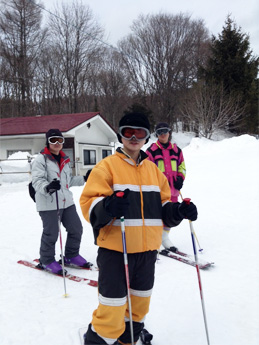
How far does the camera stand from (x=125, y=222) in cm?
204

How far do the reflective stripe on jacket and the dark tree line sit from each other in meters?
24.3

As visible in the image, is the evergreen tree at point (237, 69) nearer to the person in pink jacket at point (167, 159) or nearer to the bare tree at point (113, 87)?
the bare tree at point (113, 87)

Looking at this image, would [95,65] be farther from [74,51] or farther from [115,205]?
[115,205]

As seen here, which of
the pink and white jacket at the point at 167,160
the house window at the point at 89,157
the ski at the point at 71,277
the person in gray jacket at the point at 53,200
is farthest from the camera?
the house window at the point at 89,157

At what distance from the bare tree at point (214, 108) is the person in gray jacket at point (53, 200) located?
20336 mm

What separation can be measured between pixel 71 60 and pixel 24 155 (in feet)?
65.2

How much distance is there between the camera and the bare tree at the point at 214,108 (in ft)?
73.5

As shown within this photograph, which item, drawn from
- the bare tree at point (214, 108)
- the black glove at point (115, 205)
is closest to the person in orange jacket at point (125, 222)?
the black glove at point (115, 205)

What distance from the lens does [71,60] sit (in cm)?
3109

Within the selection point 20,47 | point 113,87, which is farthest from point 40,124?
point 113,87

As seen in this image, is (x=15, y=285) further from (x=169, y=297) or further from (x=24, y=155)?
(x=24, y=155)

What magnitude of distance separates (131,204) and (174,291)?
180cm

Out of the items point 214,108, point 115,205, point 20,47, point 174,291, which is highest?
point 20,47

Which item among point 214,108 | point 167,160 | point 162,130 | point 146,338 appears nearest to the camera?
point 146,338
